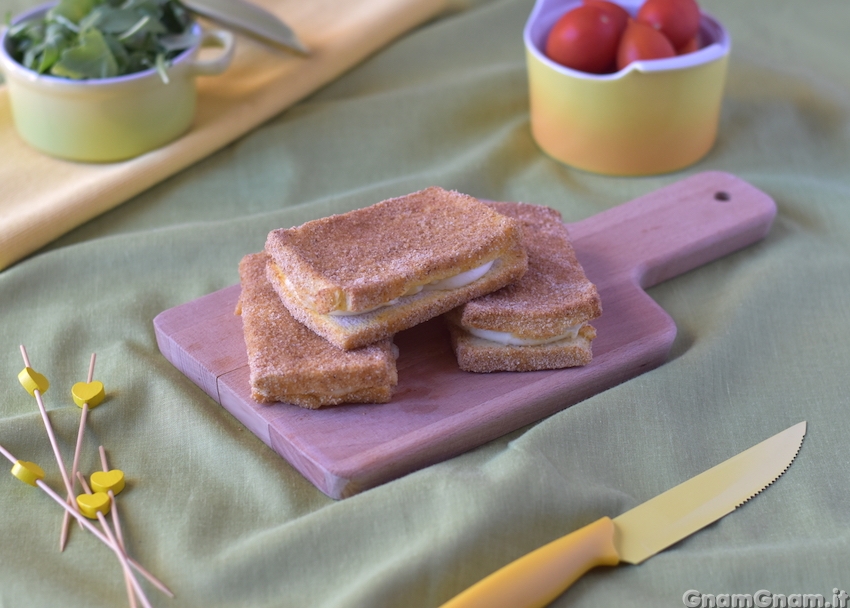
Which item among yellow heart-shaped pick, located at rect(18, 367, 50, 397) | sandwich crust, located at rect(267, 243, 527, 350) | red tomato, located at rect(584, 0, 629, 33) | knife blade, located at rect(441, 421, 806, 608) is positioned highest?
red tomato, located at rect(584, 0, 629, 33)

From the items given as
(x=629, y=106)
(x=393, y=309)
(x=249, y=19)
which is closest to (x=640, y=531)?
(x=393, y=309)

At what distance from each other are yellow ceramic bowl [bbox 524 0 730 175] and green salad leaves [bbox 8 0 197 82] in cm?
99

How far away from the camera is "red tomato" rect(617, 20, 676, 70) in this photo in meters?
2.31

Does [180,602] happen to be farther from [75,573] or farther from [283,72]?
[283,72]

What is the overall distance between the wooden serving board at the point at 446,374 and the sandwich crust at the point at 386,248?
0.62ft

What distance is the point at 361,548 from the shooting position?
1.46 m

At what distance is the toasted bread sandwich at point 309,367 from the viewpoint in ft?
5.21

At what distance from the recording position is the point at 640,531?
4.82 ft

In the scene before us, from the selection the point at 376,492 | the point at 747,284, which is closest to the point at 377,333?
the point at 376,492

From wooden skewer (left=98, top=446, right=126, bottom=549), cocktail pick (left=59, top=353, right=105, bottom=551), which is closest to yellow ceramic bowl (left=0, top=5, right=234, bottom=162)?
cocktail pick (left=59, top=353, right=105, bottom=551)

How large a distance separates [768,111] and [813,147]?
0.64ft

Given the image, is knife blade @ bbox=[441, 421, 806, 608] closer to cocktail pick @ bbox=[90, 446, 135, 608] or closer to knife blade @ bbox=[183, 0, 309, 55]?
cocktail pick @ bbox=[90, 446, 135, 608]

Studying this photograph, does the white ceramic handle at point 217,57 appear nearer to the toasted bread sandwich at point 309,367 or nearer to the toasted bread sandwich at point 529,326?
the toasted bread sandwich at point 309,367

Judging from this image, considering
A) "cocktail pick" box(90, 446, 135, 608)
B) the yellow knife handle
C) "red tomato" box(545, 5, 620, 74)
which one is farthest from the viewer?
"red tomato" box(545, 5, 620, 74)
